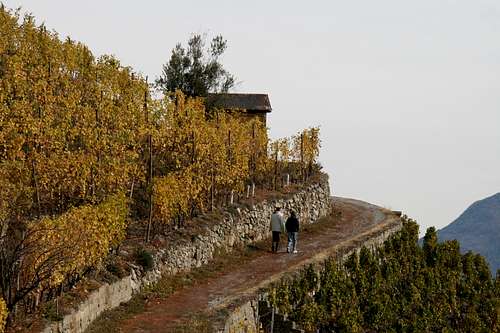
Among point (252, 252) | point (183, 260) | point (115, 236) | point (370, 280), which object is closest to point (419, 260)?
point (370, 280)

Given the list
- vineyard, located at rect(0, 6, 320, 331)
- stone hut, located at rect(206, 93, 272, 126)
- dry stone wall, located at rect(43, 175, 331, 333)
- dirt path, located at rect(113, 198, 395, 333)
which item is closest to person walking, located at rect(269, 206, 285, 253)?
dirt path, located at rect(113, 198, 395, 333)

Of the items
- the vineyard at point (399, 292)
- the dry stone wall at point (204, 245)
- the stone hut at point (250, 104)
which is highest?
the stone hut at point (250, 104)

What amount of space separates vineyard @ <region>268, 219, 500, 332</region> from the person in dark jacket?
2292 mm

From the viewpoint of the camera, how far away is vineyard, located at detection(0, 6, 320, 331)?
19391 millimetres

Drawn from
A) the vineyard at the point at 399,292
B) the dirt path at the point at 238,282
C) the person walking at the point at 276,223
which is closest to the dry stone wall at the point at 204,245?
the dirt path at the point at 238,282

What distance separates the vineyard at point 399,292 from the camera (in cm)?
2597

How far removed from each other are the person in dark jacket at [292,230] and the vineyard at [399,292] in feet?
7.52

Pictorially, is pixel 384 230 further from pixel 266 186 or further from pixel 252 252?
pixel 252 252

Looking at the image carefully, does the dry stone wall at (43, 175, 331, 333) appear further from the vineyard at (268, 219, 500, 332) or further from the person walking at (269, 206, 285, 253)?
the vineyard at (268, 219, 500, 332)

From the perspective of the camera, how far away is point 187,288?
26797mm

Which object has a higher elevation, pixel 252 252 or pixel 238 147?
pixel 238 147

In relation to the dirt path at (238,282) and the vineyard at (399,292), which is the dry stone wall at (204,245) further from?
the vineyard at (399,292)

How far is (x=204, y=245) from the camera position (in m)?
30.2

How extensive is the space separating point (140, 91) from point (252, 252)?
915 cm
